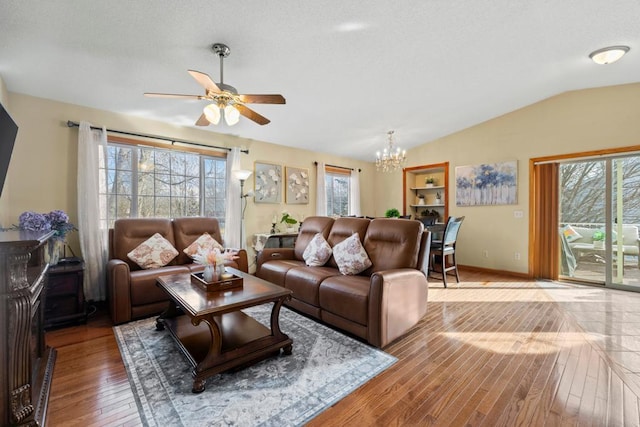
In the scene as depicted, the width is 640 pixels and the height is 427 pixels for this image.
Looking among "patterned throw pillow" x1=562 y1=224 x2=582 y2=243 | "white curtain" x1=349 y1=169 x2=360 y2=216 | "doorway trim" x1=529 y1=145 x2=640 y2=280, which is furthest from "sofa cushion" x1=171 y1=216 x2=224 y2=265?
"patterned throw pillow" x1=562 y1=224 x2=582 y2=243

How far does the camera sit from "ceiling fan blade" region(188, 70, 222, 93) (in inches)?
74.5

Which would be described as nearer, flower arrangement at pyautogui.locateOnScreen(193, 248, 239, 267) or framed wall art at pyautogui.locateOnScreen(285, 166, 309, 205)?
flower arrangement at pyautogui.locateOnScreen(193, 248, 239, 267)

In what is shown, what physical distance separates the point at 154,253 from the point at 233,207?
4.62 ft

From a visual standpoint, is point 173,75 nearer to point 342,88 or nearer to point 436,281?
point 342,88

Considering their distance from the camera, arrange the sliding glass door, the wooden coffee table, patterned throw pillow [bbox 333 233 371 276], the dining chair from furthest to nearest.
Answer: the dining chair < the sliding glass door < patterned throw pillow [bbox 333 233 371 276] < the wooden coffee table

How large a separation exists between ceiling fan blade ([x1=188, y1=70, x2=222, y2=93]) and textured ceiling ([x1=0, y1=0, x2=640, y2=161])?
50cm

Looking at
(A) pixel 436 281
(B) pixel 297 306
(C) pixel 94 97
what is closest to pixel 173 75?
(C) pixel 94 97

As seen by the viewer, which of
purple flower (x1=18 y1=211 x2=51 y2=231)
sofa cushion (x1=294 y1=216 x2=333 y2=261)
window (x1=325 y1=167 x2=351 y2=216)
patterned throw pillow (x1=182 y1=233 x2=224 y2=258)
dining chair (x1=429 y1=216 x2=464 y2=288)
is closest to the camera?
purple flower (x1=18 y1=211 x2=51 y2=231)

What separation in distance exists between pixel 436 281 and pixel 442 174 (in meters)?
2.78

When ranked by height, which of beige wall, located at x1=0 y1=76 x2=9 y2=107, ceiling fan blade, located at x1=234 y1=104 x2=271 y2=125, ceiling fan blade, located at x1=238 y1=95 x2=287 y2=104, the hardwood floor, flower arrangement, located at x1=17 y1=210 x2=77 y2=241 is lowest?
the hardwood floor

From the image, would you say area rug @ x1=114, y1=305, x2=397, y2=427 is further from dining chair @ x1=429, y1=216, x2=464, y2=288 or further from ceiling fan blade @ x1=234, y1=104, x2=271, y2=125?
dining chair @ x1=429, y1=216, x2=464, y2=288

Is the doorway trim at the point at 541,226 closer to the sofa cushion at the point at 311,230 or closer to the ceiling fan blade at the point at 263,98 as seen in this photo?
the sofa cushion at the point at 311,230

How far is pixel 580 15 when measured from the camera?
2.49 meters

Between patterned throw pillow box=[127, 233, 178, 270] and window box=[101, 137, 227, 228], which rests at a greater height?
window box=[101, 137, 227, 228]
